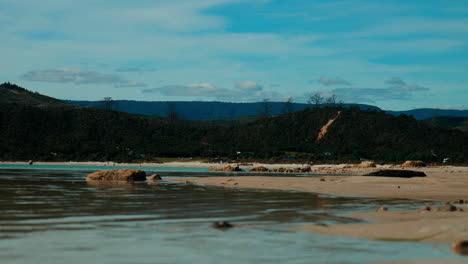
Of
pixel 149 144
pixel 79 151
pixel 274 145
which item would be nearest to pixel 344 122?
pixel 274 145

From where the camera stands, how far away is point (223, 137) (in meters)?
141

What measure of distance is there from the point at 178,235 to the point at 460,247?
6329 millimetres

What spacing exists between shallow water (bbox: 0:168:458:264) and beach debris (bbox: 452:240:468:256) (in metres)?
0.24

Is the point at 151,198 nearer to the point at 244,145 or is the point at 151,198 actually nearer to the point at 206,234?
the point at 206,234

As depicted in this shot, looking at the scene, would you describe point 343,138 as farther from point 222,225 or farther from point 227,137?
point 222,225

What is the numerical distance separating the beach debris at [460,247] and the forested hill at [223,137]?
89.3m

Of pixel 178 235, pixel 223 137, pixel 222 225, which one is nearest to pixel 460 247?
pixel 222 225

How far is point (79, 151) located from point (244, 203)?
100066mm

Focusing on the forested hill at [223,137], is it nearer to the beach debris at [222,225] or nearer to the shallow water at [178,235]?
the shallow water at [178,235]

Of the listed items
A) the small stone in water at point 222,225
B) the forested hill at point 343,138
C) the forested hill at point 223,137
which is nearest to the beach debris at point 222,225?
the small stone in water at point 222,225

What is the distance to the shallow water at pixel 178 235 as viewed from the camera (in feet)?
36.2

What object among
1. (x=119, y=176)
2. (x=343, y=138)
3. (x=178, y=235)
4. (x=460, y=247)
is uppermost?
(x=343, y=138)

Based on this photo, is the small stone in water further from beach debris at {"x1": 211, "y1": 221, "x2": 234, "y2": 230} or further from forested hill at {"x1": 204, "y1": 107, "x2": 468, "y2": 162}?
forested hill at {"x1": 204, "y1": 107, "x2": 468, "y2": 162}

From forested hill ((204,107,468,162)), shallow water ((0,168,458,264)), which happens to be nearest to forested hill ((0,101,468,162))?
forested hill ((204,107,468,162))
